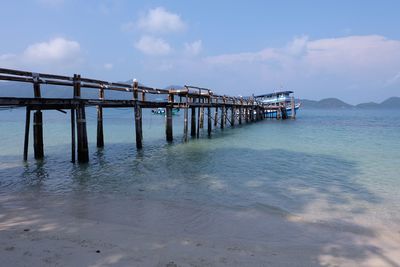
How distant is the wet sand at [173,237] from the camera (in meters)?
5.24

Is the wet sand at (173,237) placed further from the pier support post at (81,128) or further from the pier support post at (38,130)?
the pier support post at (38,130)

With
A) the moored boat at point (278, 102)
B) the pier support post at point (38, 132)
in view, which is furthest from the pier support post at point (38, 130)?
the moored boat at point (278, 102)

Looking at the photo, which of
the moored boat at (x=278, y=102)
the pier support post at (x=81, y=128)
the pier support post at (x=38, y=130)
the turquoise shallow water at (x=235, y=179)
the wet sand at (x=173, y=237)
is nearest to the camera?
the wet sand at (x=173, y=237)

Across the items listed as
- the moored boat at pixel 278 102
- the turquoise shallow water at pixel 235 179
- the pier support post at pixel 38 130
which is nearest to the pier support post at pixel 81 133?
the turquoise shallow water at pixel 235 179

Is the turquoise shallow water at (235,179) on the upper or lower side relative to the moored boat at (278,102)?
lower

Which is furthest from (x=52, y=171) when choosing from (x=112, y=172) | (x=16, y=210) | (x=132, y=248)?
(x=132, y=248)

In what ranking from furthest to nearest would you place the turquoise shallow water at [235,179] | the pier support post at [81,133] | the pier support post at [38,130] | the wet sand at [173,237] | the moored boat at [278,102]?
1. the moored boat at [278,102]
2. the pier support post at [38,130]
3. the pier support post at [81,133]
4. the turquoise shallow water at [235,179]
5. the wet sand at [173,237]

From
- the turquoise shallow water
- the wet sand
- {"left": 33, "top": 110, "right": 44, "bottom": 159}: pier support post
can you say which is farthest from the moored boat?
the wet sand

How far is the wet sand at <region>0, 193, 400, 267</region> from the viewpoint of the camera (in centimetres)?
524

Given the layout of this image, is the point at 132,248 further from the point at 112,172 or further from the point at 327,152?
the point at 327,152

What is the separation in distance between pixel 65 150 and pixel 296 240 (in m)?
16.0

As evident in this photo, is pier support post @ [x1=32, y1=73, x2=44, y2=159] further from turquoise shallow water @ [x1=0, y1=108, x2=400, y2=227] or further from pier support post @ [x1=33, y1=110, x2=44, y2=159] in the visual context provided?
turquoise shallow water @ [x1=0, y1=108, x2=400, y2=227]

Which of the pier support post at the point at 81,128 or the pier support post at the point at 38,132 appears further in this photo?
the pier support post at the point at 38,132

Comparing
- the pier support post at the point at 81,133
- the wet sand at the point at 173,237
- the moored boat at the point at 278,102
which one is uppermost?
the moored boat at the point at 278,102
